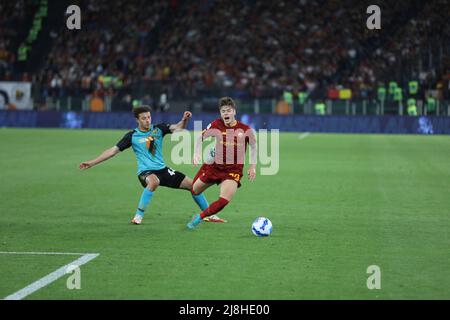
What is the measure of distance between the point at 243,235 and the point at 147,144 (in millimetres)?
2255

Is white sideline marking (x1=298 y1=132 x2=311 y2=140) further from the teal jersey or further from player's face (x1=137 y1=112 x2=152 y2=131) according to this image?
player's face (x1=137 y1=112 x2=152 y2=131)

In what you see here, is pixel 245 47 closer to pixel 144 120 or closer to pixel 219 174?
pixel 144 120

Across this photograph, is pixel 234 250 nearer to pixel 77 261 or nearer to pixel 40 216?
pixel 77 261

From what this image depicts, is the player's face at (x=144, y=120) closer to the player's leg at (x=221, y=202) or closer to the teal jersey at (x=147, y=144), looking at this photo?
the teal jersey at (x=147, y=144)

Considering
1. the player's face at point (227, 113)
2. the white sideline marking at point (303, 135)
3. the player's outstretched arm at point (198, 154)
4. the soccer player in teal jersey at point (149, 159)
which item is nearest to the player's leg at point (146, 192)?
the soccer player in teal jersey at point (149, 159)

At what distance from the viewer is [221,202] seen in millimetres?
11562

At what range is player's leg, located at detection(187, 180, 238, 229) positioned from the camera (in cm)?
1157

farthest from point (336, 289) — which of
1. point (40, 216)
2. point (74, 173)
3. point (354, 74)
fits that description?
point (354, 74)

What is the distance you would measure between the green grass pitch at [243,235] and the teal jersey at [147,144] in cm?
90

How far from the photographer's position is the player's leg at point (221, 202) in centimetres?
1157

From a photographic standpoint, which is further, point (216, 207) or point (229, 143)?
point (229, 143)

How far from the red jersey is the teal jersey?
881 mm

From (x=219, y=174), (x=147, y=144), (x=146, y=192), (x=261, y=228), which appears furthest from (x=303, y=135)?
(x=261, y=228)
